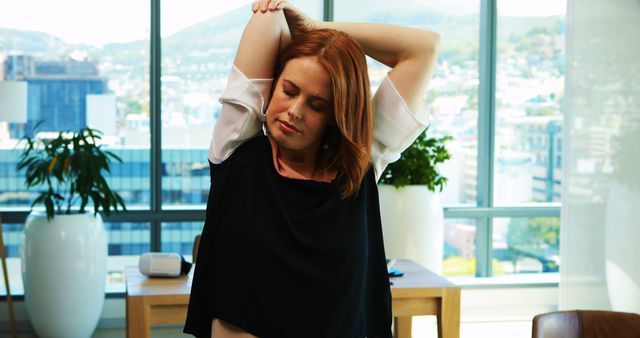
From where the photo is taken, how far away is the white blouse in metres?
1.41

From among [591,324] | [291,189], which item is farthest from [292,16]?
[591,324]

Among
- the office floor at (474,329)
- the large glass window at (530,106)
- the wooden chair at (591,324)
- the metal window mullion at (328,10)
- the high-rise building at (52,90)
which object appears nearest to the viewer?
the wooden chair at (591,324)

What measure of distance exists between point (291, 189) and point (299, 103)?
0.47 ft


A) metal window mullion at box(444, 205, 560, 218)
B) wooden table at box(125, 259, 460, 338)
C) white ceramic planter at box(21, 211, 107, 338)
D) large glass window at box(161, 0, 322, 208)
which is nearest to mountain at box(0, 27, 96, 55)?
large glass window at box(161, 0, 322, 208)

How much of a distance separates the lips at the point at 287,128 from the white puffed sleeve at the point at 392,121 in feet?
0.60

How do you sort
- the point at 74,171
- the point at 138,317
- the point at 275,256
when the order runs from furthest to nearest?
the point at 74,171
the point at 138,317
the point at 275,256

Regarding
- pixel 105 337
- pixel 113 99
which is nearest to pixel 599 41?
pixel 113 99

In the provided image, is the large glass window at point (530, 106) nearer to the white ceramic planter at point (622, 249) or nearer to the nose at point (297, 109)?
the white ceramic planter at point (622, 249)

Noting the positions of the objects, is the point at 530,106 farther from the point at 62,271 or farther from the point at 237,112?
the point at 237,112

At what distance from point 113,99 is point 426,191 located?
2259mm

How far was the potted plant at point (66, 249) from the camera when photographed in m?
5.04

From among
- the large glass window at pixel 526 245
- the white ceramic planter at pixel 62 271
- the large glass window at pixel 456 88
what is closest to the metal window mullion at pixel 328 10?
the large glass window at pixel 456 88

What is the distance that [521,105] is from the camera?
6.62m

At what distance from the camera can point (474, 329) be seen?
5.84m
